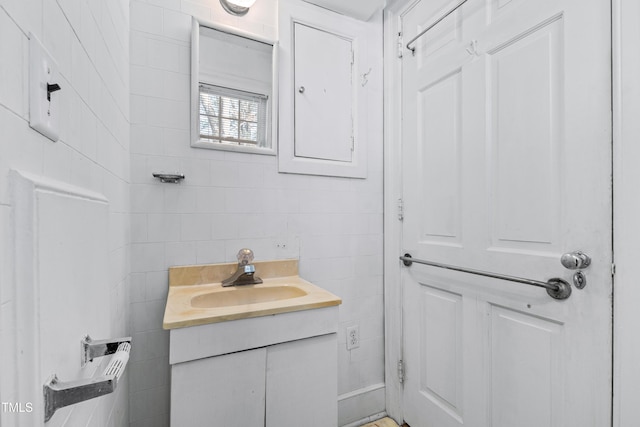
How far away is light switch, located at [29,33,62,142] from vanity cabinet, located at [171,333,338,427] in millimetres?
775

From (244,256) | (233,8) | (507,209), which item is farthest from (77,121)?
(507,209)

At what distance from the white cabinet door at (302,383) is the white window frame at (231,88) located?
2.92 ft

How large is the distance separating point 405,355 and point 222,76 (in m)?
1.70

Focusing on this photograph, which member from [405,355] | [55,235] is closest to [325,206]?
[405,355]

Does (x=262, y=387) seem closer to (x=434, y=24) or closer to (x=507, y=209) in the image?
(x=507, y=209)

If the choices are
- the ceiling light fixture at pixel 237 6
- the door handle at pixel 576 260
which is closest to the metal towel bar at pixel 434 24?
the ceiling light fixture at pixel 237 6

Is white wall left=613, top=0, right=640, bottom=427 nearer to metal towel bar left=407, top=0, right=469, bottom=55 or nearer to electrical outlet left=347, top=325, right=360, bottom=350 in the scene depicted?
metal towel bar left=407, top=0, right=469, bottom=55

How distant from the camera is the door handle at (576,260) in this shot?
874 mm

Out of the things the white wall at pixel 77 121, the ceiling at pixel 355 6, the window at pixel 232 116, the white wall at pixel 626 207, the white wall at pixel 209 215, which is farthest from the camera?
the ceiling at pixel 355 6

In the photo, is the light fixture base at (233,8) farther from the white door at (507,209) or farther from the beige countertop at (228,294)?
the beige countertop at (228,294)

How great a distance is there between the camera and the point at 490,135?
116cm

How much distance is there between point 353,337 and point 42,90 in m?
1.61

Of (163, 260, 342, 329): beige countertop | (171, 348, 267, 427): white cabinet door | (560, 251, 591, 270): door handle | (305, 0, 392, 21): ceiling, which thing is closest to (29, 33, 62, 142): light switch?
(163, 260, 342, 329): beige countertop

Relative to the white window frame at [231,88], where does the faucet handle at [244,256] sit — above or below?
below
